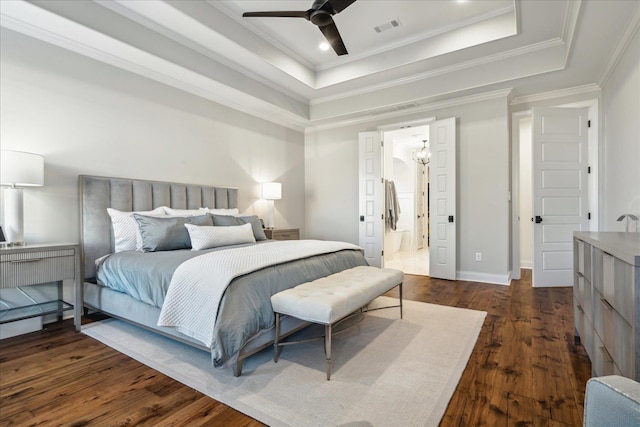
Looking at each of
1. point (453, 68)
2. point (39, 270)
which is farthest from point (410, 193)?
point (39, 270)

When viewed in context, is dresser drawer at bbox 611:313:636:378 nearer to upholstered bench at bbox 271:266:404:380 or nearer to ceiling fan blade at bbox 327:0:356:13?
upholstered bench at bbox 271:266:404:380

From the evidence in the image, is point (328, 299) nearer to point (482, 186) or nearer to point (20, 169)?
point (20, 169)

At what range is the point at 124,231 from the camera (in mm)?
3154

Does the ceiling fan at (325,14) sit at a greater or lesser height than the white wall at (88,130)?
greater

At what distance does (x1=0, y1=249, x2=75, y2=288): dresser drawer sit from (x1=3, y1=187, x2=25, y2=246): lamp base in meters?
0.26

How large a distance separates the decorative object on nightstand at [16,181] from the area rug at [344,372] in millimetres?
997

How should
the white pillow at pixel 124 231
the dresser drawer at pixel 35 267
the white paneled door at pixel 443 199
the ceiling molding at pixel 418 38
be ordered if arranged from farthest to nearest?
1. the white paneled door at pixel 443 199
2. the ceiling molding at pixel 418 38
3. the white pillow at pixel 124 231
4. the dresser drawer at pixel 35 267

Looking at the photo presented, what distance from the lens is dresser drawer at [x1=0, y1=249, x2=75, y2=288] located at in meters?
2.36

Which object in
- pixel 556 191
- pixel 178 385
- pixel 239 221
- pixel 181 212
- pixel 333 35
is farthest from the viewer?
pixel 556 191

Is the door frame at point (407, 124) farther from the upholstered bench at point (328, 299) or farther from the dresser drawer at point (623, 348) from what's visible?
the dresser drawer at point (623, 348)

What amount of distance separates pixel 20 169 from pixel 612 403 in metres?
3.63

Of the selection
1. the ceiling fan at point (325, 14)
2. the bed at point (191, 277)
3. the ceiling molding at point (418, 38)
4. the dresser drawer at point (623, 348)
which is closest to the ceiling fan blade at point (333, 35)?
the ceiling fan at point (325, 14)

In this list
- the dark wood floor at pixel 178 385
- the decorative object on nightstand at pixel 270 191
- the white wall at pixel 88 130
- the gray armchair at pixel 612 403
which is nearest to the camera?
the gray armchair at pixel 612 403

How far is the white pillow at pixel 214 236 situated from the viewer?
3094 mm
